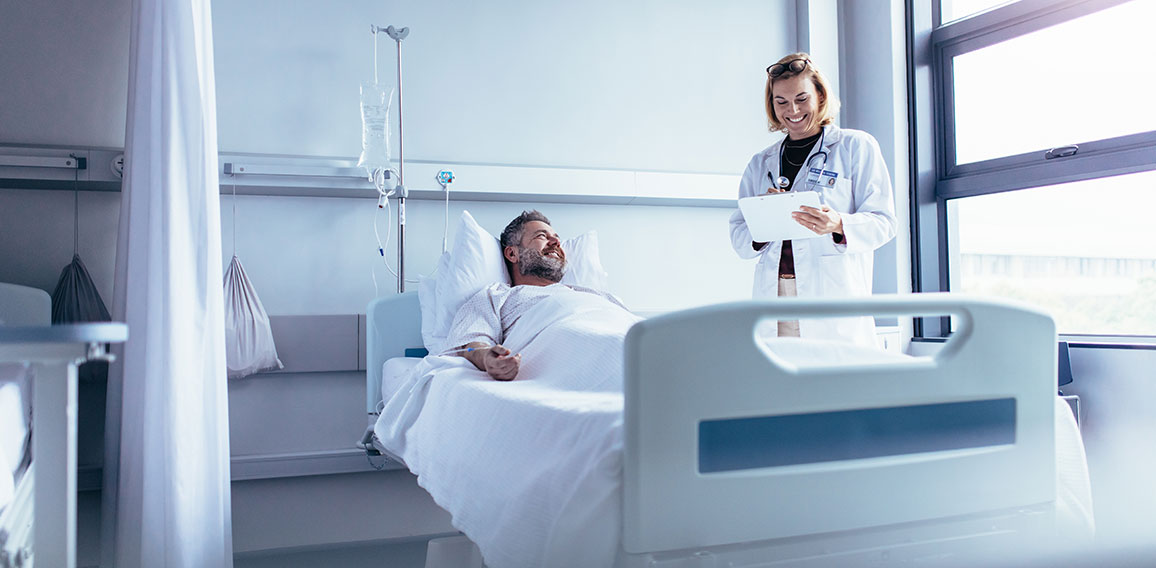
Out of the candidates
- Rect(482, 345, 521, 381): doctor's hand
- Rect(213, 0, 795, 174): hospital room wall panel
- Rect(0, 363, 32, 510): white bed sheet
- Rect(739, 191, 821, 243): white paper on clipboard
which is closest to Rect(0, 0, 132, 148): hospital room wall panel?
Rect(213, 0, 795, 174): hospital room wall panel

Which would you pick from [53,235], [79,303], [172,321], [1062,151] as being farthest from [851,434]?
[53,235]

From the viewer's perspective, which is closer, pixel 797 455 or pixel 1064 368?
pixel 797 455

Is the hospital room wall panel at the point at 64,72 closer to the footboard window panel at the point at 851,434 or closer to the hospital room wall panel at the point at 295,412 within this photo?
the hospital room wall panel at the point at 295,412

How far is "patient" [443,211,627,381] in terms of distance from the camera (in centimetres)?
219

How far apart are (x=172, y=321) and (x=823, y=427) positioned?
1.61 m

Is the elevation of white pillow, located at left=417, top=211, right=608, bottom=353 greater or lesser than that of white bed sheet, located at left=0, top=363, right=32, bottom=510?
greater

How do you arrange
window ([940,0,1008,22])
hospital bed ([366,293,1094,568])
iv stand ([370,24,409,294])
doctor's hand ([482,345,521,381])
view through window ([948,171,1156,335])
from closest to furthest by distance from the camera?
1. hospital bed ([366,293,1094,568])
2. doctor's hand ([482,345,521,381])
3. iv stand ([370,24,409,294])
4. view through window ([948,171,1156,335])
5. window ([940,0,1008,22])

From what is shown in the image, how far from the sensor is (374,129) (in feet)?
10.1

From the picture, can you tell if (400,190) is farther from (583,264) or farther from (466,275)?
(583,264)

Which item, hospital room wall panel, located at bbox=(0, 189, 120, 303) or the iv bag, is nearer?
hospital room wall panel, located at bbox=(0, 189, 120, 303)

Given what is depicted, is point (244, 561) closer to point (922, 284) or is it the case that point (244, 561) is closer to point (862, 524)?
point (862, 524)

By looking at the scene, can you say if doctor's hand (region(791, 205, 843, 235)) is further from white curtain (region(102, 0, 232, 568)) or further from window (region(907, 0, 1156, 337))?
white curtain (region(102, 0, 232, 568))

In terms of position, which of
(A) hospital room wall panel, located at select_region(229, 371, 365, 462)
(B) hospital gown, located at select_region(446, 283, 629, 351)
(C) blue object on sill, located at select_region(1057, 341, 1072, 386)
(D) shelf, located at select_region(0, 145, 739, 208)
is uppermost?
(D) shelf, located at select_region(0, 145, 739, 208)

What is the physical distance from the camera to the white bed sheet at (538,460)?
3.84ft
